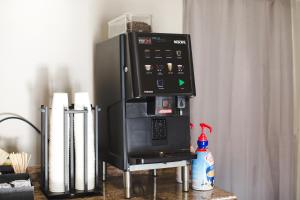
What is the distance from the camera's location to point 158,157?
157 cm

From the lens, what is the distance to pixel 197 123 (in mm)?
2293

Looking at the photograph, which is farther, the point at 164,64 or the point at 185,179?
the point at 185,179

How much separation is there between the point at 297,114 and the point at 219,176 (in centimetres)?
78

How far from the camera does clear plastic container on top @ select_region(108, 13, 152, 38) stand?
183 cm

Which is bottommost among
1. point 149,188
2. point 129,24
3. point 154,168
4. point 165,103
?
point 149,188

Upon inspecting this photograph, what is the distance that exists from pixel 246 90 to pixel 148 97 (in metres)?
1.11

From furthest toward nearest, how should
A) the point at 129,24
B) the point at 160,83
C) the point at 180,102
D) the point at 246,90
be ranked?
the point at 246,90, the point at 129,24, the point at 180,102, the point at 160,83

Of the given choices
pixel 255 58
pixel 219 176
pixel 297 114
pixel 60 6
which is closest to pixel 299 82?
pixel 297 114

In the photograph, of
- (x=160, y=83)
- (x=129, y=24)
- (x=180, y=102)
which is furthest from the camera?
(x=129, y=24)

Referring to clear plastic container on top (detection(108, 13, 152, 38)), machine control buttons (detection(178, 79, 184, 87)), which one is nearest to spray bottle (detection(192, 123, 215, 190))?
machine control buttons (detection(178, 79, 184, 87))

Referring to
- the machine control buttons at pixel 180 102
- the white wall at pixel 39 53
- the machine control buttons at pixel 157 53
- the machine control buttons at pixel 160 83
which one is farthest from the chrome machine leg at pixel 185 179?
the white wall at pixel 39 53

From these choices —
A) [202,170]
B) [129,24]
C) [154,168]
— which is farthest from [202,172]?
[129,24]

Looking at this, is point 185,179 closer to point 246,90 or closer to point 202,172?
point 202,172

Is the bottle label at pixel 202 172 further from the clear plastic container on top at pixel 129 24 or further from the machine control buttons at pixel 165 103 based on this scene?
the clear plastic container on top at pixel 129 24
